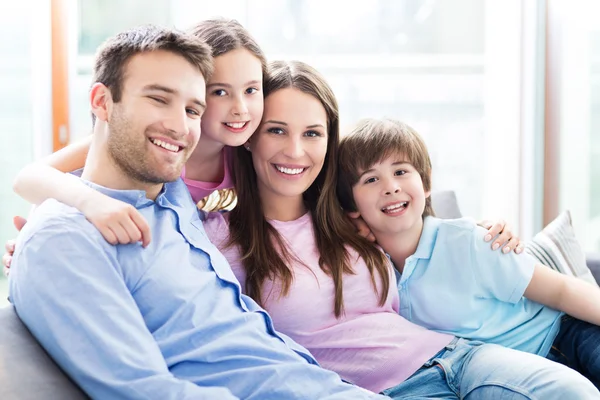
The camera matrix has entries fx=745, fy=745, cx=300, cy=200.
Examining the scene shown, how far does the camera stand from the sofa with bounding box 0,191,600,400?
1.15 metres

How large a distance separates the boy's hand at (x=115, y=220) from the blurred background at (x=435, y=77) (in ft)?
8.67

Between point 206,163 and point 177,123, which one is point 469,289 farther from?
point 177,123

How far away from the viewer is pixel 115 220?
1.29 m

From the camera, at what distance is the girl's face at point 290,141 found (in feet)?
Result: 5.94

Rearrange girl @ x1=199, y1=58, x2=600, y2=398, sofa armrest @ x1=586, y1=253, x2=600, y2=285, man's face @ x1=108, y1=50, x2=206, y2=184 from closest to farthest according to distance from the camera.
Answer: man's face @ x1=108, y1=50, x2=206, y2=184, girl @ x1=199, y1=58, x2=600, y2=398, sofa armrest @ x1=586, y1=253, x2=600, y2=285

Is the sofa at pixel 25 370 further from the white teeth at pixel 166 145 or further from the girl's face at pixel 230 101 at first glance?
the girl's face at pixel 230 101

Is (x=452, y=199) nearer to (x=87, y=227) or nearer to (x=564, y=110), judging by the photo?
(x=87, y=227)

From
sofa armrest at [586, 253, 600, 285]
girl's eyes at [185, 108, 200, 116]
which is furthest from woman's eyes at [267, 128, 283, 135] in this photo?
sofa armrest at [586, 253, 600, 285]

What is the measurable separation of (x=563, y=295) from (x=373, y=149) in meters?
0.59

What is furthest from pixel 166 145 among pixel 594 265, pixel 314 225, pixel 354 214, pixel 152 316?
pixel 594 265

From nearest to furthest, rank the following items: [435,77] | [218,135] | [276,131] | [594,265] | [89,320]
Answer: [89,320] < [218,135] < [276,131] < [594,265] < [435,77]

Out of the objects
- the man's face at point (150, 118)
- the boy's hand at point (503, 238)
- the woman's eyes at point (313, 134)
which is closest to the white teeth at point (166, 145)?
the man's face at point (150, 118)

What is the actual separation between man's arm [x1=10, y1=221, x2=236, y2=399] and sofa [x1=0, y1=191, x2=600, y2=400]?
0.06 ft

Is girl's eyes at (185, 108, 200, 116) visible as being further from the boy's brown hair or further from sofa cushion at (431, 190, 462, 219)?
sofa cushion at (431, 190, 462, 219)
